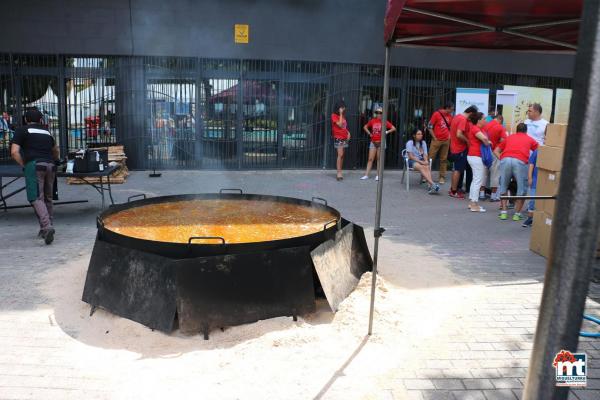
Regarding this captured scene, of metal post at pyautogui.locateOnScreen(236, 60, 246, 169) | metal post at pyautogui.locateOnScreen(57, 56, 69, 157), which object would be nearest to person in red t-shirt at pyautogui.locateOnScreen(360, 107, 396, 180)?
metal post at pyautogui.locateOnScreen(236, 60, 246, 169)

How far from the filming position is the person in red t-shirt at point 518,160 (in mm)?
9070

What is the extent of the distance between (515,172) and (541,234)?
93.7 inches

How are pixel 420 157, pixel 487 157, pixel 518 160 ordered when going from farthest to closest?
pixel 420 157 < pixel 487 157 < pixel 518 160

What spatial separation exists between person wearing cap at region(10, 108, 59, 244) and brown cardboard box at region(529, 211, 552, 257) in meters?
6.89

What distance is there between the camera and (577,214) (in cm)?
175

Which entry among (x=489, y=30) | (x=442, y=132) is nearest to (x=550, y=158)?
(x=489, y=30)

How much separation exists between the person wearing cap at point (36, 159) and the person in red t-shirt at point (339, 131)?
24.5ft

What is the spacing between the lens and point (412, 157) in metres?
11.9

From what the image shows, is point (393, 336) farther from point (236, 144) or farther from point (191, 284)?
point (236, 144)

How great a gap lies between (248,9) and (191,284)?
1117 cm

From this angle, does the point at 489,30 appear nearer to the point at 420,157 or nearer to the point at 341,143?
the point at 420,157

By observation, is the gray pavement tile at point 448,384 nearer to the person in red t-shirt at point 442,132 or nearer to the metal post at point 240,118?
the person in red t-shirt at point 442,132

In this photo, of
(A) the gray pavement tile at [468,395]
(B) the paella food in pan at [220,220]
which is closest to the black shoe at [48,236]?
(B) the paella food in pan at [220,220]

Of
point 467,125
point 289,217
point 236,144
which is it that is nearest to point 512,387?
point 289,217
